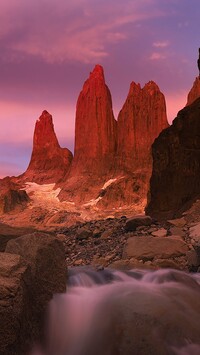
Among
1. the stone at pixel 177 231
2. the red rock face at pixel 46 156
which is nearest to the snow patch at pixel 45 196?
the red rock face at pixel 46 156

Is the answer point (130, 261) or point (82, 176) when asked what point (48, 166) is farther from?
point (130, 261)

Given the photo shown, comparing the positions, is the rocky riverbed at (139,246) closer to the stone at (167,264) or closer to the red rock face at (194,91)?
the stone at (167,264)

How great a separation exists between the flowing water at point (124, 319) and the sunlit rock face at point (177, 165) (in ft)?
42.5

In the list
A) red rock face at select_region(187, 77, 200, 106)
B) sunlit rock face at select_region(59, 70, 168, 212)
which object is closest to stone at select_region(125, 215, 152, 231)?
red rock face at select_region(187, 77, 200, 106)

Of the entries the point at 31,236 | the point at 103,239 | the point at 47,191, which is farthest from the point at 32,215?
the point at 31,236

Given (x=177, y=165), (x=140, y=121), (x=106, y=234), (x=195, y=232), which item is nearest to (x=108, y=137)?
(x=140, y=121)

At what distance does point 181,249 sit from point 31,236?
5666mm

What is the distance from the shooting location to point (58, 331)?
6.25 metres

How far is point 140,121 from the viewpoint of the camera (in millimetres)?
108438

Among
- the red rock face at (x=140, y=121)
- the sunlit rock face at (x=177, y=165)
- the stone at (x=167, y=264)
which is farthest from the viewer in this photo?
the red rock face at (x=140, y=121)

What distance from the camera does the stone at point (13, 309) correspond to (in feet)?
16.2

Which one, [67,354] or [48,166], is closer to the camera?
[67,354]

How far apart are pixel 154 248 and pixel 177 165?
1197 cm

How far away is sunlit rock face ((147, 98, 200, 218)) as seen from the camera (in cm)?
2081
